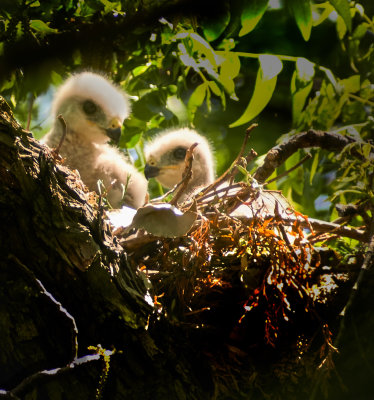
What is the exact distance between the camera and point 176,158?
246 cm

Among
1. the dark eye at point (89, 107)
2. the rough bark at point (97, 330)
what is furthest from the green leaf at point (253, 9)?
the rough bark at point (97, 330)

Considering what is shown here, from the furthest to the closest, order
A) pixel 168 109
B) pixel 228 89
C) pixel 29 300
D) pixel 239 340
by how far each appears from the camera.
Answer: pixel 168 109, pixel 228 89, pixel 239 340, pixel 29 300

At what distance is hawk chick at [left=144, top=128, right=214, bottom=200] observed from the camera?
238 centimetres

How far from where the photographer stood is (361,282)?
1.17 meters

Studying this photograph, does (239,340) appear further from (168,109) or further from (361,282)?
(168,109)

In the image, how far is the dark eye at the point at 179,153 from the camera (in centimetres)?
242

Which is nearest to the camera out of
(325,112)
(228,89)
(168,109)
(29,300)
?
(29,300)

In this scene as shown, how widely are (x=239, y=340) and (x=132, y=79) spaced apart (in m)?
1.65

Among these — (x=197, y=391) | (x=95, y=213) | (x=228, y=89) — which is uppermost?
(x=228, y=89)

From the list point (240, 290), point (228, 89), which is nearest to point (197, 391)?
point (240, 290)

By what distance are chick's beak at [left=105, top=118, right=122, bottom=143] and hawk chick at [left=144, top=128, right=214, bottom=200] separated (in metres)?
0.21

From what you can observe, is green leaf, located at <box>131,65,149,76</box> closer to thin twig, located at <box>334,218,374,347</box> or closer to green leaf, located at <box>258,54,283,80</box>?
green leaf, located at <box>258,54,283,80</box>

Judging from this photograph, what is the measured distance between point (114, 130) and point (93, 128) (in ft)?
0.35

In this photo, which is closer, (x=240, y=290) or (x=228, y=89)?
(x=240, y=290)
